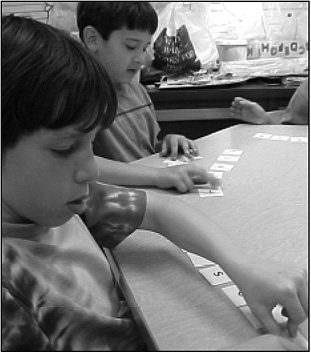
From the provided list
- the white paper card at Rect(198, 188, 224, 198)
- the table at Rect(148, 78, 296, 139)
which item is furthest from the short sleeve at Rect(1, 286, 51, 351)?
the table at Rect(148, 78, 296, 139)

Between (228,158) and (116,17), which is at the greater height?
(116,17)

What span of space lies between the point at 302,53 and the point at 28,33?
1707 mm

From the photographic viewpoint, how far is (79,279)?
0.48 metres

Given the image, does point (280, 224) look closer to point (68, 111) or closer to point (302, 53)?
point (68, 111)

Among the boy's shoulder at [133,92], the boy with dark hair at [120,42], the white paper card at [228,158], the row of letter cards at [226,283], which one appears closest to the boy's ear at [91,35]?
the boy with dark hair at [120,42]

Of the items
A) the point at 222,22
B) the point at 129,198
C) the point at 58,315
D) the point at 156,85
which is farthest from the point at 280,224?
the point at 222,22

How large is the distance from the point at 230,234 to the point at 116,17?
55 centimetres

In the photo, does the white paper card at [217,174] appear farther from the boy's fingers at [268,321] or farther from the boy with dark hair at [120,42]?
the boy's fingers at [268,321]

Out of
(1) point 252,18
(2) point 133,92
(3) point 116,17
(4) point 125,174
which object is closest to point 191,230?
(4) point 125,174

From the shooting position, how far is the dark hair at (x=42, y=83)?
0.37 metres

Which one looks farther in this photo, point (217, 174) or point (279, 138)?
point (279, 138)

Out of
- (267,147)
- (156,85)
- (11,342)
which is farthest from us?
(156,85)

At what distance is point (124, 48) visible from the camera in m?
1.01

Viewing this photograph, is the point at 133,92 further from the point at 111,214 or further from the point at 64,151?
the point at 64,151
